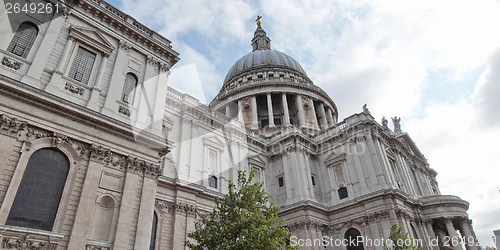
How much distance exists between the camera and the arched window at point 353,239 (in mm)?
25969

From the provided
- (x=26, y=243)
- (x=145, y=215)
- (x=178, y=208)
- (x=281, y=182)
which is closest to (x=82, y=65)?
(x=145, y=215)

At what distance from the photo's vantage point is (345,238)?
89.2 ft

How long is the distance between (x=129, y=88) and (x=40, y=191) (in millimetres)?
7256

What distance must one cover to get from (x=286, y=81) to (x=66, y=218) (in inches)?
1461

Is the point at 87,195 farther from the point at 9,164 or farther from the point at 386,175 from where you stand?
the point at 386,175

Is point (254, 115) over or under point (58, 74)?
over

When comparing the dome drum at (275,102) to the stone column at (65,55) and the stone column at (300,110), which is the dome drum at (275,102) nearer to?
the stone column at (300,110)

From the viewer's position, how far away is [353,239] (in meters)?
26.5

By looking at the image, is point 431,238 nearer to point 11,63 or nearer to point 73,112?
point 73,112

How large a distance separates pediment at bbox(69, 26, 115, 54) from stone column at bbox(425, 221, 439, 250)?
2878cm

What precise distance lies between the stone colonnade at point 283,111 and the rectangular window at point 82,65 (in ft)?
86.7

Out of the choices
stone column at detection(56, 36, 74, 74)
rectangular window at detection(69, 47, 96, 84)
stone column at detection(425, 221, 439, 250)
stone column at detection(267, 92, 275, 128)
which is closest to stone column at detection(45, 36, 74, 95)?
stone column at detection(56, 36, 74, 74)

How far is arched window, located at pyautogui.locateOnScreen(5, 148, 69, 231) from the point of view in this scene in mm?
11922

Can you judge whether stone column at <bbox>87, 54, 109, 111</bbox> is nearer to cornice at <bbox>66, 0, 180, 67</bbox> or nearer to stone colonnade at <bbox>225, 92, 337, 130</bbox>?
cornice at <bbox>66, 0, 180, 67</bbox>
